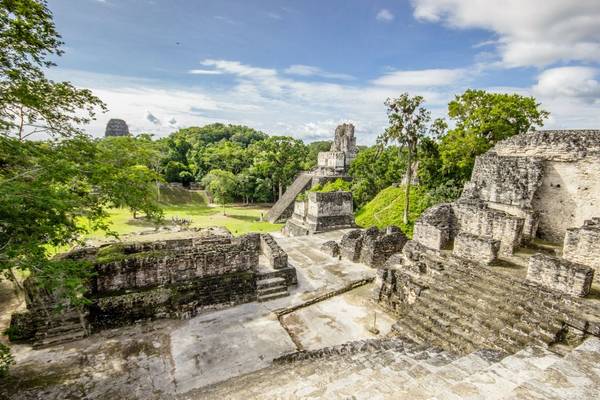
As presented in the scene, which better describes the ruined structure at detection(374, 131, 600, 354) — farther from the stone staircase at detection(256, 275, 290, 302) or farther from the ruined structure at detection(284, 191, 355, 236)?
the ruined structure at detection(284, 191, 355, 236)

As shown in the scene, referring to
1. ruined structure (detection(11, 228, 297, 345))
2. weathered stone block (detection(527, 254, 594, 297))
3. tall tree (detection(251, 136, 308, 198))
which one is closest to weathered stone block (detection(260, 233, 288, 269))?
Result: ruined structure (detection(11, 228, 297, 345))

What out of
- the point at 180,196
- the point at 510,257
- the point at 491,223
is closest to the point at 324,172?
the point at 180,196

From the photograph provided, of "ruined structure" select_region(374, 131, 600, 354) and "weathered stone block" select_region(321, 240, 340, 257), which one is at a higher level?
"ruined structure" select_region(374, 131, 600, 354)

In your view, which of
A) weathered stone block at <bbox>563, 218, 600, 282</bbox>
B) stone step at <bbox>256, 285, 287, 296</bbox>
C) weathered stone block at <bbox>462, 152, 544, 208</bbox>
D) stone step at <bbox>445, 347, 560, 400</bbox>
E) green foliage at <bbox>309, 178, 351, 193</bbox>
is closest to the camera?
stone step at <bbox>445, 347, 560, 400</bbox>

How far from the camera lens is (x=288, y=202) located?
2595cm

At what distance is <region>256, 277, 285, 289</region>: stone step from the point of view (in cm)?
941

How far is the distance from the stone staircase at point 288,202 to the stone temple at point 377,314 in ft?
44.3

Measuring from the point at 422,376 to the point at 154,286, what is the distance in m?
7.16

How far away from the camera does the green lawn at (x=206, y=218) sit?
20.5 meters

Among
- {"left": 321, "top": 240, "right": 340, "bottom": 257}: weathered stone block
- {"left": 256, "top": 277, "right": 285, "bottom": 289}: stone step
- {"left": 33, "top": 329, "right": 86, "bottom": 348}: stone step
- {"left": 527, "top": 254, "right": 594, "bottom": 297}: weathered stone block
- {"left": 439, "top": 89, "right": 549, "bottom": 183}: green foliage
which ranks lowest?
{"left": 33, "top": 329, "right": 86, "bottom": 348}: stone step

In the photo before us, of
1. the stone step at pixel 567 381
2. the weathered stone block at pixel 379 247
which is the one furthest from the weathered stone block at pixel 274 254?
the stone step at pixel 567 381

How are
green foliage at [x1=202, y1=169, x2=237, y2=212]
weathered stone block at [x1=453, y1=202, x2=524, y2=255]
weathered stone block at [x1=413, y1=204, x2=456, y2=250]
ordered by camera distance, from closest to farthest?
weathered stone block at [x1=453, y1=202, x2=524, y2=255]
weathered stone block at [x1=413, y1=204, x2=456, y2=250]
green foliage at [x1=202, y1=169, x2=237, y2=212]

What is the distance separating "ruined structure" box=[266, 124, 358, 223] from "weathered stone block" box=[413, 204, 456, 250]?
15.9 metres

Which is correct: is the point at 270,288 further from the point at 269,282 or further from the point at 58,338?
the point at 58,338
